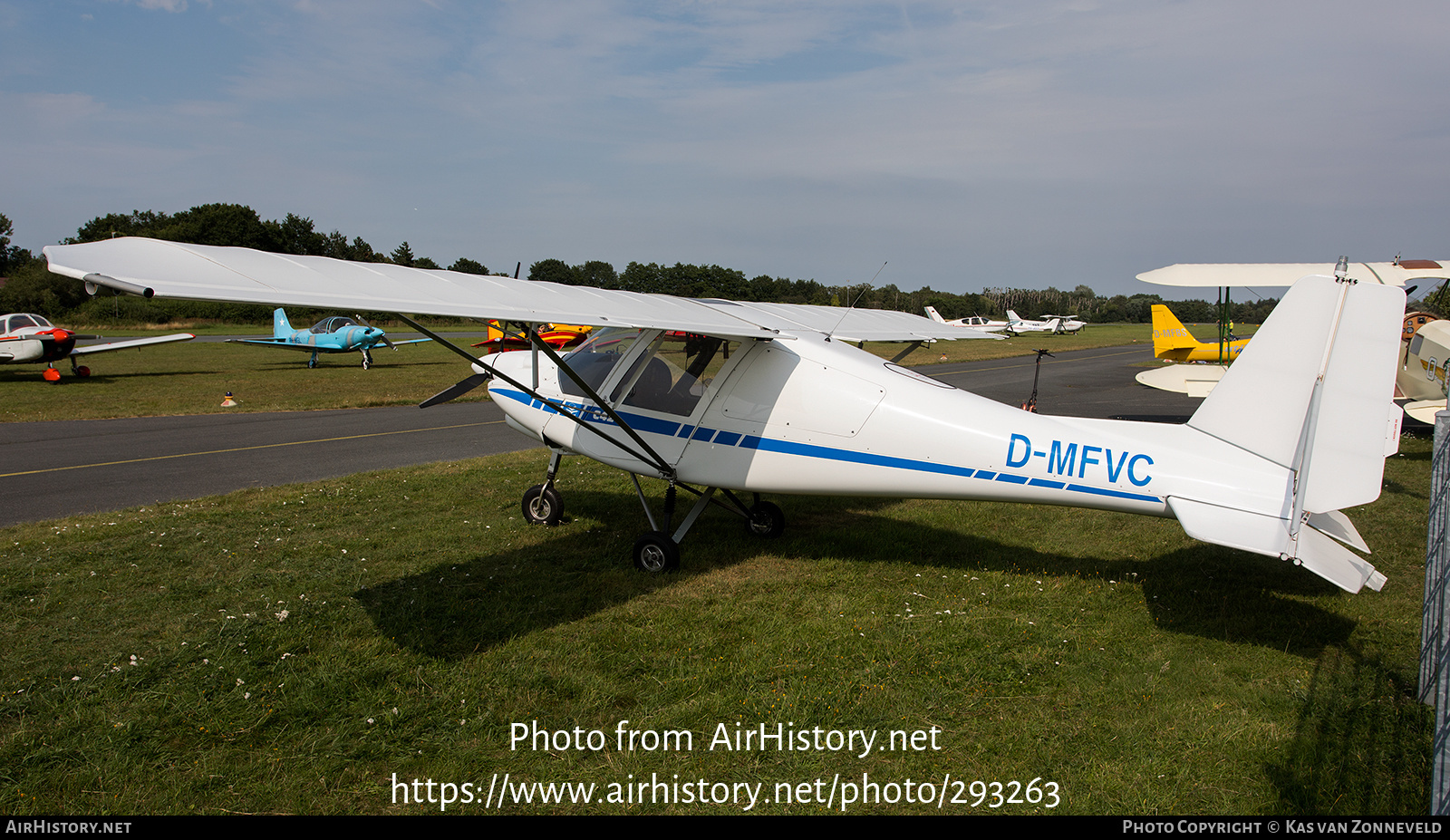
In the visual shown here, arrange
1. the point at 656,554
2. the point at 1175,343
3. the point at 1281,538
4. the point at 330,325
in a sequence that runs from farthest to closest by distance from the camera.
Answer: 1. the point at 330,325
2. the point at 1175,343
3. the point at 656,554
4. the point at 1281,538

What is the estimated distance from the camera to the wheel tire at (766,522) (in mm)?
7395

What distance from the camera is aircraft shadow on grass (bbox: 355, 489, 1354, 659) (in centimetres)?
509

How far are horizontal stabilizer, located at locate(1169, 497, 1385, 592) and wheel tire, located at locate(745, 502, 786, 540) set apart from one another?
3.48 meters

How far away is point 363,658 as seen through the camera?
455 cm

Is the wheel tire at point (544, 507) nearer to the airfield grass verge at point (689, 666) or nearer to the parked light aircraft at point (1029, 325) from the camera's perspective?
the airfield grass verge at point (689, 666)

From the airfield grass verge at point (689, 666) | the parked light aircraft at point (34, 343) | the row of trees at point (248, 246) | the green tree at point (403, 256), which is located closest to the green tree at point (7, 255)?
the row of trees at point (248, 246)

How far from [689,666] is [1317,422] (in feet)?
13.3

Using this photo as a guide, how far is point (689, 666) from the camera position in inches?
179

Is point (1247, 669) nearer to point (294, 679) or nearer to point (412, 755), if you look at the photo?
point (412, 755)

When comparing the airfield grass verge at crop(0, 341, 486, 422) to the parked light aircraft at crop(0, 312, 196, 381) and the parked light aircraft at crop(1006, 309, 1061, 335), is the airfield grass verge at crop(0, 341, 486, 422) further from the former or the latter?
the parked light aircraft at crop(1006, 309, 1061, 335)

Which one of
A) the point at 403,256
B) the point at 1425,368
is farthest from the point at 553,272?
the point at 1425,368

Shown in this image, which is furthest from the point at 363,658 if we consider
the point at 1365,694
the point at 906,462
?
the point at 1365,694

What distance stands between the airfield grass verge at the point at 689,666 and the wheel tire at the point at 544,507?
25 cm

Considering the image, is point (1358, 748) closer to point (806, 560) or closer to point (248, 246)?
point (806, 560)
